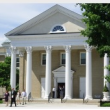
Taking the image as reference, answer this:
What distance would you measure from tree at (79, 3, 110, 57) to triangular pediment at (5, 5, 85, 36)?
1872 centimetres

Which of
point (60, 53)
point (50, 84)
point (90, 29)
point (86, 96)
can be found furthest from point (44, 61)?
point (90, 29)

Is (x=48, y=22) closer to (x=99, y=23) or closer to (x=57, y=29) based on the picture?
(x=57, y=29)

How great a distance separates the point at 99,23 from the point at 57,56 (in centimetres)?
2413

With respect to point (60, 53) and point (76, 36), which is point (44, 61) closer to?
point (60, 53)

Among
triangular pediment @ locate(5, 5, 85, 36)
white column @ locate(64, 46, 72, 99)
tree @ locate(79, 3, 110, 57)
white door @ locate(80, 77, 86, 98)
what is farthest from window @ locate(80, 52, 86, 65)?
tree @ locate(79, 3, 110, 57)

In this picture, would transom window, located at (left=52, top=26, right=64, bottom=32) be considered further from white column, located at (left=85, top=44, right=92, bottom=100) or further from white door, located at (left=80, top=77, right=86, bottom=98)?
white door, located at (left=80, top=77, right=86, bottom=98)

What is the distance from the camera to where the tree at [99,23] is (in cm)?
2422

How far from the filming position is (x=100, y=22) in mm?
24359

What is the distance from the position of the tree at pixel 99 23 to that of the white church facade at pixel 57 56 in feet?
54.0

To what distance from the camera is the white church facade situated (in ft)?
143

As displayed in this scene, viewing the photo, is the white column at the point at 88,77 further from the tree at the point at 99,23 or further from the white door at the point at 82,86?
the tree at the point at 99,23

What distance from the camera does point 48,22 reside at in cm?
4547

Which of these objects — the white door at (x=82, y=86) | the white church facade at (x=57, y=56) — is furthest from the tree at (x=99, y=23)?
the white door at (x=82, y=86)

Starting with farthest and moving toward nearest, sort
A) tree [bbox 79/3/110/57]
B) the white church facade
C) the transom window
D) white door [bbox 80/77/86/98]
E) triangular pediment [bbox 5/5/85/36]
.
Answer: white door [bbox 80/77/86/98] → the transom window → triangular pediment [bbox 5/5/85/36] → the white church facade → tree [bbox 79/3/110/57]
